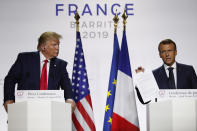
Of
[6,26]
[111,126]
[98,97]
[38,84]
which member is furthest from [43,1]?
[111,126]

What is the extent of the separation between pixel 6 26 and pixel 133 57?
2.24 metres

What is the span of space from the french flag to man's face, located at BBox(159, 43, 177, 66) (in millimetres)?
644

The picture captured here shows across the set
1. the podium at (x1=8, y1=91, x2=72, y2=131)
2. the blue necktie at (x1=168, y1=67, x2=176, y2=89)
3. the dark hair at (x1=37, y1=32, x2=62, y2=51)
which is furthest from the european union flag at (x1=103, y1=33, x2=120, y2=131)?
the podium at (x1=8, y1=91, x2=72, y2=131)

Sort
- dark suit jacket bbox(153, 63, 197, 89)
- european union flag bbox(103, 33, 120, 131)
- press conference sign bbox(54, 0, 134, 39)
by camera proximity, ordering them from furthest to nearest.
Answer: press conference sign bbox(54, 0, 134, 39), dark suit jacket bbox(153, 63, 197, 89), european union flag bbox(103, 33, 120, 131)

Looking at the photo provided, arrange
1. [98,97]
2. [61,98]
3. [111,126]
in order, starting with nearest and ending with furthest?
[61,98] < [111,126] < [98,97]

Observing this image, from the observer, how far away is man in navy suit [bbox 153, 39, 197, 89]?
5.43 meters

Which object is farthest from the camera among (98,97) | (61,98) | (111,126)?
(98,97)

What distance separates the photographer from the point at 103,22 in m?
5.71

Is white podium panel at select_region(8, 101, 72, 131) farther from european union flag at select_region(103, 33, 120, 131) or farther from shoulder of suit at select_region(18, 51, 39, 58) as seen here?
shoulder of suit at select_region(18, 51, 39, 58)

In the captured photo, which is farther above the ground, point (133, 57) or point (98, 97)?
point (133, 57)

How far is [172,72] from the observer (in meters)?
5.49

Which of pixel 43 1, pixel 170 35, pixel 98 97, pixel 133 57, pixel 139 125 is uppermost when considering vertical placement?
pixel 43 1

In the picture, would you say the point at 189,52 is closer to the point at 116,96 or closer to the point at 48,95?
the point at 116,96

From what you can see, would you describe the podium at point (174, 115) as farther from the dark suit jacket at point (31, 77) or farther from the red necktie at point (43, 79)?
the red necktie at point (43, 79)
